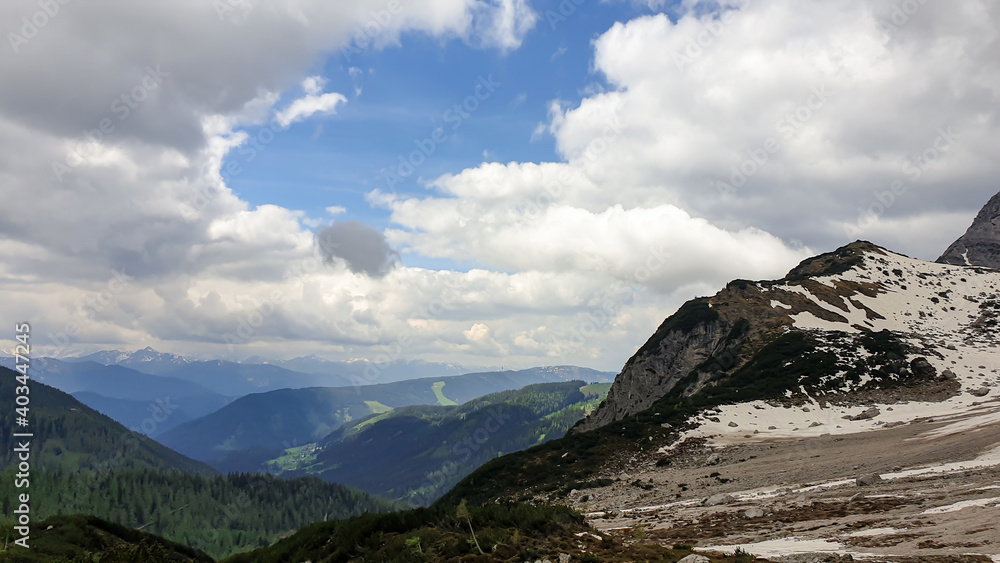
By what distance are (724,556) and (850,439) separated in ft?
127

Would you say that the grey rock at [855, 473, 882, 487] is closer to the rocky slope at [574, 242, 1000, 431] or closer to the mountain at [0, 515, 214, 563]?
the mountain at [0, 515, 214, 563]

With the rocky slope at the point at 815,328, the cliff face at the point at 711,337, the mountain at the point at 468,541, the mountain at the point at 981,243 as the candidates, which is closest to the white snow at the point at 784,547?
the mountain at the point at 468,541

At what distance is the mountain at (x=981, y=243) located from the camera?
17900 cm

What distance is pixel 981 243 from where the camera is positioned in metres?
185

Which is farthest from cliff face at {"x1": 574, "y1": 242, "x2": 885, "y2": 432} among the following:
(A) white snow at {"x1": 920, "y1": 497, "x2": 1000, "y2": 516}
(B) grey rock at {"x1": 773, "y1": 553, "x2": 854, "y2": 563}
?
(B) grey rock at {"x1": 773, "y1": 553, "x2": 854, "y2": 563}

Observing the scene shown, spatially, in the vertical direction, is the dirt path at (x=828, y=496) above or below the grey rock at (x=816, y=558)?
Result: below

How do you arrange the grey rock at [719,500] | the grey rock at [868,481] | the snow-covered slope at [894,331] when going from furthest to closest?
1. the snow-covered slope at [894,331]
2. the grey rock at [719,500]
3. the grey rock at [868,481]

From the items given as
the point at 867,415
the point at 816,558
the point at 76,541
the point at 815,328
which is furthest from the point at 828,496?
the point at 815,328

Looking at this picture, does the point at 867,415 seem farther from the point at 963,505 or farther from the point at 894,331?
the point at 894,331

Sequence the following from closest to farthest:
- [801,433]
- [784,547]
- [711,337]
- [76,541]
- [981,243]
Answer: [784,547] → [76,541] → [801,433] → [711,337] → [981,243]

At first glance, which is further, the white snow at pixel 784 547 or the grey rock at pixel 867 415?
the grey rock at pixel 867 415

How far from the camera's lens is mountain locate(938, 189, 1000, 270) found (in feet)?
587

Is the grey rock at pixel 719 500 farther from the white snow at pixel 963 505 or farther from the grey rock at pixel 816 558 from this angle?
the grey rock at pixel 816 558

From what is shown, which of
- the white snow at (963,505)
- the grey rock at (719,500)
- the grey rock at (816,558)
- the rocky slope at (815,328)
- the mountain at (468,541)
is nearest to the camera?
the mountain at (468,541)
